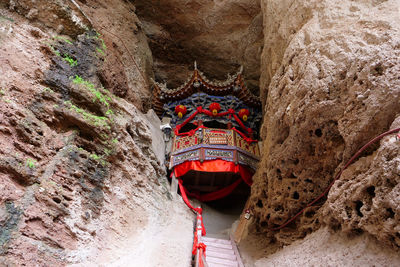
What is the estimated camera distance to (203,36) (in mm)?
10039

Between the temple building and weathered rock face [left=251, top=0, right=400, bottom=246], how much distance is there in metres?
2.29

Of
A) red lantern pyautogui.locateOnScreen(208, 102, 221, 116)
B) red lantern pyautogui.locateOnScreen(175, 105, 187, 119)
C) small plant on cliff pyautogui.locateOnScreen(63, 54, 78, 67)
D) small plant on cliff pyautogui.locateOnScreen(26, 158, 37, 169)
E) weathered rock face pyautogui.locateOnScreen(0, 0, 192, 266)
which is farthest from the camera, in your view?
red lantern pyautogui.locateOnScreen(175, 105, 187, 119)

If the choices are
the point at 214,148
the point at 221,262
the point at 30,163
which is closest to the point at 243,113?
the point at 214,148

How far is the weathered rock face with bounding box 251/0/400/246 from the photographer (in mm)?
3004

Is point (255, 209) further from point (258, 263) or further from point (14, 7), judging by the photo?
point (14, 7)

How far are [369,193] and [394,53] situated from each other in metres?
1.75

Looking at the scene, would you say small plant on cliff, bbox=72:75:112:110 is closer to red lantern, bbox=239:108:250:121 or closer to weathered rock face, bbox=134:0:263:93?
red lantern, bbox=239:108:250:121

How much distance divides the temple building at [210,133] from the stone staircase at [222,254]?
220cm

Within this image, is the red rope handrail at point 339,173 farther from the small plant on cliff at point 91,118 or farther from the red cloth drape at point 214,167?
the small plant on cliff at point 91,118

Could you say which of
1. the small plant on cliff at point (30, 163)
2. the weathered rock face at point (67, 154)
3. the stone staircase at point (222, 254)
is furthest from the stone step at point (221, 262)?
the small plant on cliff at point (30, 163)

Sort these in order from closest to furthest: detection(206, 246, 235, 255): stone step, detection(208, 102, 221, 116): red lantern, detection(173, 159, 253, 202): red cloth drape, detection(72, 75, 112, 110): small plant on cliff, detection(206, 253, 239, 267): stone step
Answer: detection(206, 253, 239, 267): stone step < detection(72, 75, 112, 110): small plant on cliff < detection(206, 246, 235, 255): stone step < detection(173, 159, 253, 202): red cloth drape < detection(208, 102, 221, 116): red lantern

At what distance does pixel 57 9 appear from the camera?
19.9ft

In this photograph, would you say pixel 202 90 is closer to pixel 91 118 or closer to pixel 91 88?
pixel 91 88

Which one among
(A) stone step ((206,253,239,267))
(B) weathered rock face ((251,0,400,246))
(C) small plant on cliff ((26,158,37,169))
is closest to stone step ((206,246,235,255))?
(A) stone step ((206,253,239,267))
